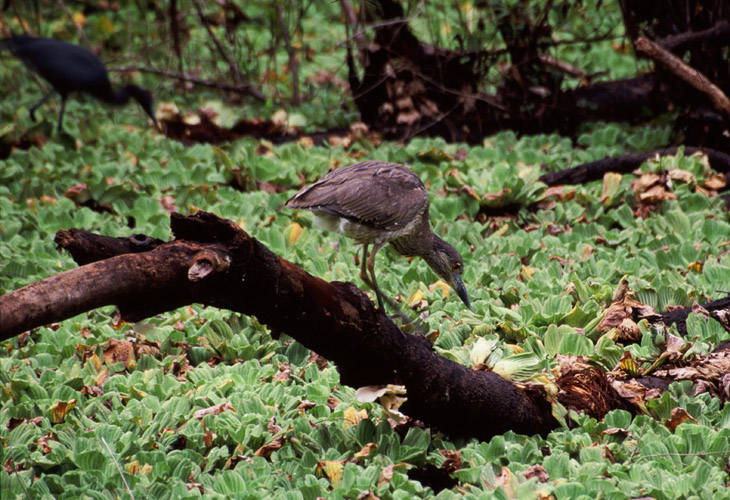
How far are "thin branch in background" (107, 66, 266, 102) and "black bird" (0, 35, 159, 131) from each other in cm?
65

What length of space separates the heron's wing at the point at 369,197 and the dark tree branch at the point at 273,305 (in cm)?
84

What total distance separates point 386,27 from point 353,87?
0.59 meters

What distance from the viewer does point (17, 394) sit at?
11.8 feet

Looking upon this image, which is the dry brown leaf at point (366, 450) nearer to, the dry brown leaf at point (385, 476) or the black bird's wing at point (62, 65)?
the dry brown leaf at point (385, 476)

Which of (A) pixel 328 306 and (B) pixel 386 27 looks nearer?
(A) pixel 328 306

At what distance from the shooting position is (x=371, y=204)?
3.88 meters

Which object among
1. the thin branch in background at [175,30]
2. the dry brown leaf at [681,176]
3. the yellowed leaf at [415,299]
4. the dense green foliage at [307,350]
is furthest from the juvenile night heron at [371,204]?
the thin branch in background at [175,30]

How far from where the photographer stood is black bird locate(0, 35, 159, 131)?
22.6 ft

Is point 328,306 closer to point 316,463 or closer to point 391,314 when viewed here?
point 316,463

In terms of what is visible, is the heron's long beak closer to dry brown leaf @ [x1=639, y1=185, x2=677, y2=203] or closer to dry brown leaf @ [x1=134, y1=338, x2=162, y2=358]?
dry brown leaf @ [x1=134, y1=338, x2=162, y2=358]

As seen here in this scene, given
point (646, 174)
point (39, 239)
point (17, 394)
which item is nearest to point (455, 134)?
point (646, 174)

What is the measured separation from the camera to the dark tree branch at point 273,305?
7.93 ft

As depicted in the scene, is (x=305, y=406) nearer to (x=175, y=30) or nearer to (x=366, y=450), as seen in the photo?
(x=366, y=450)

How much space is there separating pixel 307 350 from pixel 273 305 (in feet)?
4.32
